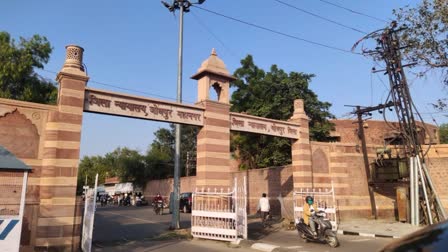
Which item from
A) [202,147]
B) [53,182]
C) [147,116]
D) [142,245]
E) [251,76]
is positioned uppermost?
[251,76]

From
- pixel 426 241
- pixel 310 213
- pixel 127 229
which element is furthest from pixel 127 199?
pixel 426 241

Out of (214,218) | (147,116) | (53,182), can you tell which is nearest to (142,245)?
(214,218)

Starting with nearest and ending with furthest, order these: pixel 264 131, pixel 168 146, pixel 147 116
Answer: pixel 147 116 → pixel 264 131 → pixel 168 146

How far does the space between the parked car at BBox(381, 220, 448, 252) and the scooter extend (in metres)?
8.45

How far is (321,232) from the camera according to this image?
Answer: 1110 cm

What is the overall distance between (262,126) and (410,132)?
668 centimetres

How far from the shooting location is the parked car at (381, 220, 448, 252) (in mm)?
2358

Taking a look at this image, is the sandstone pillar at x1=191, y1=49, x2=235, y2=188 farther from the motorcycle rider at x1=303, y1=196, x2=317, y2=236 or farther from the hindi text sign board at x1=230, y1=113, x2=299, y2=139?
the motorcycle rider at x1=303, y1=196, x2=317, y2=236

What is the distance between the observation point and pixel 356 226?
51.9 ft

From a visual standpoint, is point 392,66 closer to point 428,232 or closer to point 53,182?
point 53,182

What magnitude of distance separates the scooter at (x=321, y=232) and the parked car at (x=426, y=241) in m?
8.45

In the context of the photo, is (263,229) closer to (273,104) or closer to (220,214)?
(220,214)

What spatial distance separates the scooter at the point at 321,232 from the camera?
427 inches

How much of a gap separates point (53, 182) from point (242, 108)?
19178mm
